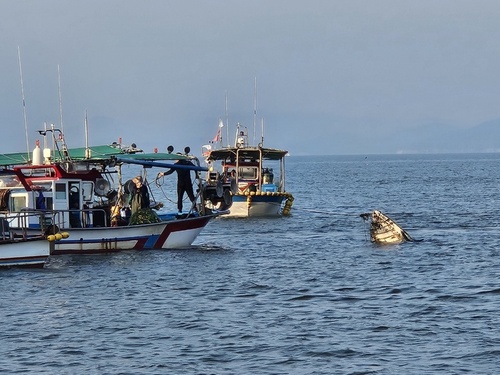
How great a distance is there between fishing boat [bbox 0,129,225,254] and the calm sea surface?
0.54 meters

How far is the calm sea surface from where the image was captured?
19.9 m

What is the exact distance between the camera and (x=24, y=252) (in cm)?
3006

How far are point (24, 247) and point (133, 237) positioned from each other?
525cm

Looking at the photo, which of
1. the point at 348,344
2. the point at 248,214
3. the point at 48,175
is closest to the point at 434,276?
the point at 348,344

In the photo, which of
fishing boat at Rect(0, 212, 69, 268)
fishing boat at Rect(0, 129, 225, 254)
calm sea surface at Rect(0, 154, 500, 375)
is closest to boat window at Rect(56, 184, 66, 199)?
fishing boat at Rect(0, 129, 225, 254)

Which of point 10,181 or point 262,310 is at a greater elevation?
point 10,181

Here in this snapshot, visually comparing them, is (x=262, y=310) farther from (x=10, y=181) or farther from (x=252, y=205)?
(x=252, y=205)

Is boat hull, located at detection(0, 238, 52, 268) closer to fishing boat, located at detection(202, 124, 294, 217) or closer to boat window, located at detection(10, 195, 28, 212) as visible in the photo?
boat window, located at detection(10, 195, 28, 212)

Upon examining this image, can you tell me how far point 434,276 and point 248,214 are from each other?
2455 cm

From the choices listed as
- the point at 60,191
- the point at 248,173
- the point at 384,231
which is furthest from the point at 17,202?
the point at 248,173

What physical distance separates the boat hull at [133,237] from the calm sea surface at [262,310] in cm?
38

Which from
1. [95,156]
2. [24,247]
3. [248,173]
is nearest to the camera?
[24,247]

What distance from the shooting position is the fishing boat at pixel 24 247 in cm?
2977

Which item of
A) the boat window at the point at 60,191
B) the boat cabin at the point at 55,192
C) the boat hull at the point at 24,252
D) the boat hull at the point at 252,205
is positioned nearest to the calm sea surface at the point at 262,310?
→ the boat hull at the point at 24,252
